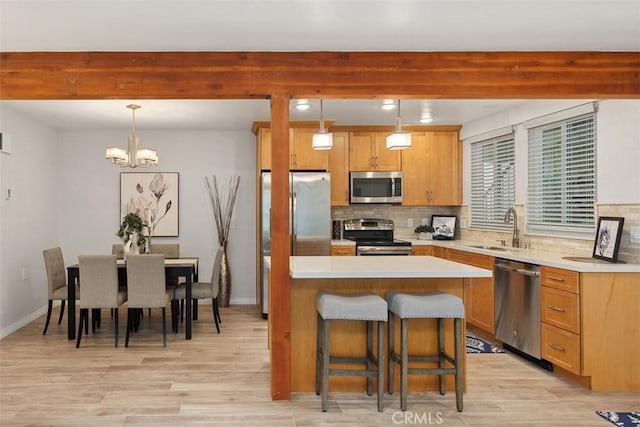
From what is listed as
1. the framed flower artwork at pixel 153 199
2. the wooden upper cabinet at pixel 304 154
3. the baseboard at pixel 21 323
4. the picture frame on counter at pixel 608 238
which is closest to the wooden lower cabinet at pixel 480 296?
the picture frame on counter at pixel 608 238

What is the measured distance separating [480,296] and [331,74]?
114 inches

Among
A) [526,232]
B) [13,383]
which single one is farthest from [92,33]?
[526,232]

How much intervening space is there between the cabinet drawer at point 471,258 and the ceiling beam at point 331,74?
1867mm

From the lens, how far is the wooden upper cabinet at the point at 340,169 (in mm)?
6113

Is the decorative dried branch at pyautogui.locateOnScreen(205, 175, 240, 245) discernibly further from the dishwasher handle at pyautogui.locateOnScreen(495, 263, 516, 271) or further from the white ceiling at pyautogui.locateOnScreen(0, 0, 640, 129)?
the dishwasher handle at pyautogui.locateOnScreen(495, 263, 516, 271)

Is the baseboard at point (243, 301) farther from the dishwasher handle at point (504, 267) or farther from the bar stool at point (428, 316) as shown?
the bar stool at point (428, 316)

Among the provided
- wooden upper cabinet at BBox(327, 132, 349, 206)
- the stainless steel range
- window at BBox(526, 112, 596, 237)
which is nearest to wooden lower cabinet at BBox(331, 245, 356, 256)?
the stainless steel range

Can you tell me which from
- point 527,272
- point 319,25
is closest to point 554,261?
point 527,272

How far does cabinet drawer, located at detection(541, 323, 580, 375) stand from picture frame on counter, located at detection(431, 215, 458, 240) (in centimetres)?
248

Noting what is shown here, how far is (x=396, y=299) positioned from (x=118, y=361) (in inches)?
101

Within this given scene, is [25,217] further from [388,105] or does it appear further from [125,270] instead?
[388,105]

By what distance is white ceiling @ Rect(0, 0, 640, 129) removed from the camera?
253cm

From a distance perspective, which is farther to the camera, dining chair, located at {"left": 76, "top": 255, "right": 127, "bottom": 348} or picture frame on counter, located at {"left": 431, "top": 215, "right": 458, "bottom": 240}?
picture frame on counter, located at {"left": 431, "top": 215, "right": 458, "bottom": 240}

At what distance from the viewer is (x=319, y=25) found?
2.78m
